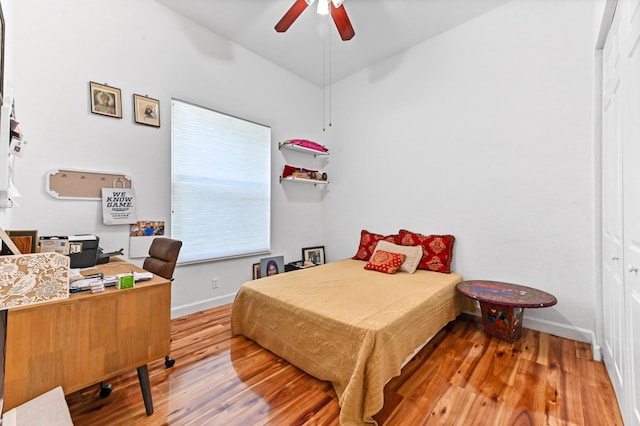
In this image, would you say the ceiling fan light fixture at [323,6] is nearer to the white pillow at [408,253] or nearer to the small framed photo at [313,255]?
the white pillow at [408,253]

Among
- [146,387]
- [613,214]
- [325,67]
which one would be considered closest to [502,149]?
[613,214]

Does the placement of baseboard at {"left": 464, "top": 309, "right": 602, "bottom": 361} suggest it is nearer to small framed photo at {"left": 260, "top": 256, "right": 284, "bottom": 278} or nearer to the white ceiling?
small framed photo at {"left": 260, "top": 256, "right": 284, "bottom": 278}

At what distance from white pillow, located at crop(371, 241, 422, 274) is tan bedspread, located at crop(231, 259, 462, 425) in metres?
0.15

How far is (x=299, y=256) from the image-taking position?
3.95 meters

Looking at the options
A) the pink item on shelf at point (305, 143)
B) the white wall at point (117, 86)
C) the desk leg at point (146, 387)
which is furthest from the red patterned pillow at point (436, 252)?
the desk leg at point (146, 387)

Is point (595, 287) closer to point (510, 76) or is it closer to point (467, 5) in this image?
point (510, 76)

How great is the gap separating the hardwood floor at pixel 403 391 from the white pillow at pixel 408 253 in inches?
32.1

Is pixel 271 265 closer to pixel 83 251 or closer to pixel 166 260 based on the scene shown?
pixel 166 260

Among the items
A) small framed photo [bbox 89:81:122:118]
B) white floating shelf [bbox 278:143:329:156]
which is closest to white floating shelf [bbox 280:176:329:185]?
white floating shelf [bbox 278:143:329:156]

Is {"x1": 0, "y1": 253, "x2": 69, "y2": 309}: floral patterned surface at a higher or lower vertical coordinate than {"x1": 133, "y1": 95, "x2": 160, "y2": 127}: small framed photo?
lower

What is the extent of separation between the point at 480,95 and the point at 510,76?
0.92 ft

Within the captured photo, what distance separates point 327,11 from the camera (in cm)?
220

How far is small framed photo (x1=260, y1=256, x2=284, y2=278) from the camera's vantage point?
3.46 metres

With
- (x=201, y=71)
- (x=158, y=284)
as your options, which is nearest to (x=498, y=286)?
(x=158, y=284)
